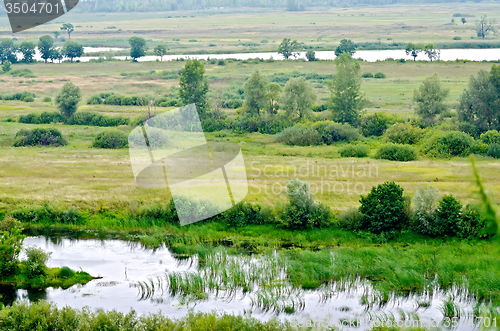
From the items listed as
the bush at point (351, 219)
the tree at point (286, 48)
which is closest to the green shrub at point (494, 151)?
the bush at point (351, 219)

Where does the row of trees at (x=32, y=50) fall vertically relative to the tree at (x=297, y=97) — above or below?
above

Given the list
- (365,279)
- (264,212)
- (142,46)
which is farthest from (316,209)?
(142,46)

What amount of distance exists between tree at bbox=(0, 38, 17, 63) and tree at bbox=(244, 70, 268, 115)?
271 feet

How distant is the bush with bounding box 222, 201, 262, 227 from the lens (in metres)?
27.7

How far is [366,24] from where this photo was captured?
194375mm

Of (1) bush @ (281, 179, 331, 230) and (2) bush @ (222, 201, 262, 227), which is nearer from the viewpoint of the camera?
(1) bush @ (281, 179, 331, 230)

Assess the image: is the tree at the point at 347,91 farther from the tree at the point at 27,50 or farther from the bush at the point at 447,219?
the tree at the point at 27,50

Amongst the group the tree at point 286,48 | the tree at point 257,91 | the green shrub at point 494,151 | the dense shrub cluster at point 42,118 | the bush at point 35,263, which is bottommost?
the green shrub at point 494,151

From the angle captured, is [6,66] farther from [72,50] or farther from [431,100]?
[431,100]

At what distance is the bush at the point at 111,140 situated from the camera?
164ft

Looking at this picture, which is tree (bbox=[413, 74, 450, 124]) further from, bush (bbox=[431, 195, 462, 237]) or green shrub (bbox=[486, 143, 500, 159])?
bush (bbox=[431, 195, 462, 237])

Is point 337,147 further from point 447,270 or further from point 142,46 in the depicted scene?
point 142,46

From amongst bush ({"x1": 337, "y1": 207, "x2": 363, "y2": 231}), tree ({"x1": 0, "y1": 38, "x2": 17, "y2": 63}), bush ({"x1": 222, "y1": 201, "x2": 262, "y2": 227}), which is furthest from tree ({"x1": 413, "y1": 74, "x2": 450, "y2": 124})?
tree ({"x1": 0, "y1": 38, "x2": 17, "y2": 63})

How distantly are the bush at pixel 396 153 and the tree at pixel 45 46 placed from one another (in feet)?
325
